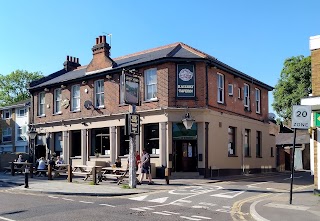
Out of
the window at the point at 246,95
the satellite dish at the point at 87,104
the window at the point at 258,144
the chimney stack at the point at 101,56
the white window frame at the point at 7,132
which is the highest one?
the chimney stack at the point at 101,56

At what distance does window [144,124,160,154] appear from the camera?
23750mm

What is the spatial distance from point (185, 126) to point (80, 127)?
30.0 ft

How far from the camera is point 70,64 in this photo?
34.4m

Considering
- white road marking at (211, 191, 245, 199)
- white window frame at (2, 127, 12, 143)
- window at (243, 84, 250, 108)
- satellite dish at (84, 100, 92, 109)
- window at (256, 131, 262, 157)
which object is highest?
window at (243, 84, 250, 108)

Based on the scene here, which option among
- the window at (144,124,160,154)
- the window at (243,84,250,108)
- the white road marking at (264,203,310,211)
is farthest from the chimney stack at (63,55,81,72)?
the white road marking at (264,203,310,211)

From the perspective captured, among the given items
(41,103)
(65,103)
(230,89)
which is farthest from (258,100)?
(41,103)

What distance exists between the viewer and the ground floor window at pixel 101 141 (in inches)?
1052

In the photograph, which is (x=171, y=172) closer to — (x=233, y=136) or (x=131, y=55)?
(x=233, y=136)

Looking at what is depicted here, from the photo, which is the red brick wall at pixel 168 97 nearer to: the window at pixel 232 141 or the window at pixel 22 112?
the window at pixel 232 141

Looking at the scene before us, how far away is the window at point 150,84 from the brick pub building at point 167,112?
0.20 feet

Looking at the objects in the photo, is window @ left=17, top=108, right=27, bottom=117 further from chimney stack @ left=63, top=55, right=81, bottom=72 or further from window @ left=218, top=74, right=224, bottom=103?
window @ left=218, top=74, right=224, bottom=103

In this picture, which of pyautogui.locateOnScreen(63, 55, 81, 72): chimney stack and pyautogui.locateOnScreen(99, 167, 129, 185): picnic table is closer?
pyautogui.locateOnScreen(99, 167, 129, 185): picnic table

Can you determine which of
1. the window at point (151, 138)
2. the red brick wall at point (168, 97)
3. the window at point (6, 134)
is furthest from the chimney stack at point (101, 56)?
the window at point (6, 134)

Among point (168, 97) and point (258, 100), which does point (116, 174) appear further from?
point (258, 100)
